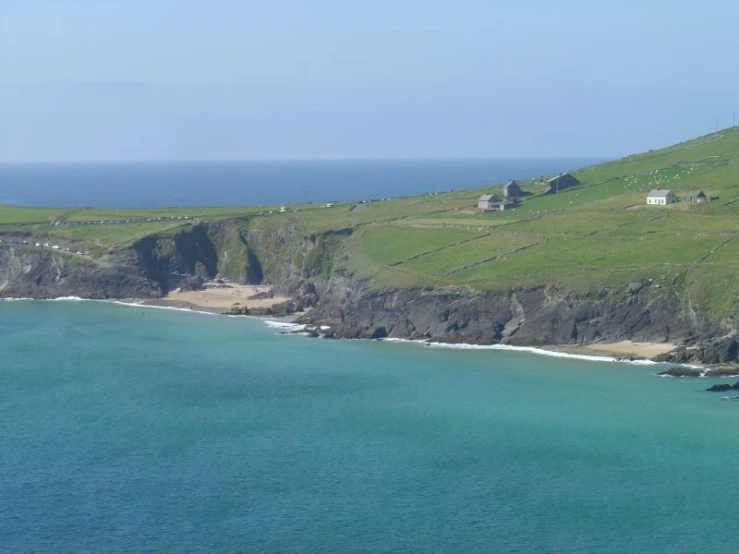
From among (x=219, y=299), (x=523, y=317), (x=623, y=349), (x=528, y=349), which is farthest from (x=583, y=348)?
(x=219, y=299)

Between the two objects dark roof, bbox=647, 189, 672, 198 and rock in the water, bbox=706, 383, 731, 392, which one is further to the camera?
dark roof, bbox=647, 189, 672, 198

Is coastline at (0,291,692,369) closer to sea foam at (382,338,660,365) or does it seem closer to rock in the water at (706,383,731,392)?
sea foam at (382,338,660,365)

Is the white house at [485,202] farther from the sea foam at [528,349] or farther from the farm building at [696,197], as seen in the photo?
the sea foam at [528,349]

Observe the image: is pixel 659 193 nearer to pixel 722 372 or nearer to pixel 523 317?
pixel 523 317

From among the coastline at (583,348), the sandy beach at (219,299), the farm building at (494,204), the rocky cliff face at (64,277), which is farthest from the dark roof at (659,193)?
the rocky cliff face at (64,277)

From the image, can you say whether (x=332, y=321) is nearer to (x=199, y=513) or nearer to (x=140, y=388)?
(x=140, y=388)

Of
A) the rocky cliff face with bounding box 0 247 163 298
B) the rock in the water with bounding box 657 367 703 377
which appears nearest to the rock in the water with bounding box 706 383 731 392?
the rock in the water with bounding box 657 367 703 377

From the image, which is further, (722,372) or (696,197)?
(696,197)
